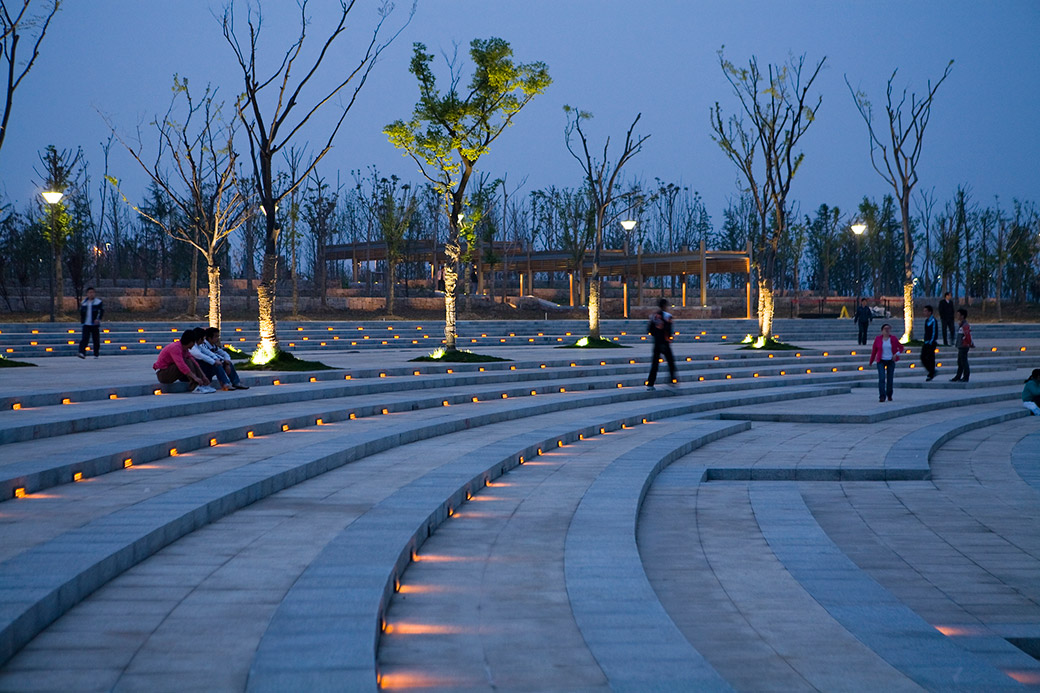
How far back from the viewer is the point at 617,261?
48594 mm

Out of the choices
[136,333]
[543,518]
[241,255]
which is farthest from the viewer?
[241,255]

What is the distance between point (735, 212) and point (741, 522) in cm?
7772

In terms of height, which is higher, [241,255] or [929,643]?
[241,255]

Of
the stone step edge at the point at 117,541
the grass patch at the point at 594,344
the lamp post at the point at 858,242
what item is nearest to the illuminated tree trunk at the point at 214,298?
the grass patch at the point at 594,344

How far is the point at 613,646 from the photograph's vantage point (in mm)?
3881

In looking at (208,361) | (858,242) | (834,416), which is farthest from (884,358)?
(858,242)

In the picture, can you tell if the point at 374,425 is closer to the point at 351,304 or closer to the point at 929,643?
the point at 929,643

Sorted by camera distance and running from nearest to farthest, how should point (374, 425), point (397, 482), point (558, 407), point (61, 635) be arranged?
1. point (61, 635)
2. point (397, 482)
3. point (374, 425)
4. point (558, 407)

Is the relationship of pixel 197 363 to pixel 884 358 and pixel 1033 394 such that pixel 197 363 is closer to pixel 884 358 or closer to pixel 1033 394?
pixel 884 358

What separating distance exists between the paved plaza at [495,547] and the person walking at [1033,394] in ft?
5.38

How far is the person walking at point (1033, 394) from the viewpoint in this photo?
14781 mm

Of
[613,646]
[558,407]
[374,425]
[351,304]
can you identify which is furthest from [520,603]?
[351,304]

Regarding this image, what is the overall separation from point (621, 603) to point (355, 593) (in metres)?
1.28

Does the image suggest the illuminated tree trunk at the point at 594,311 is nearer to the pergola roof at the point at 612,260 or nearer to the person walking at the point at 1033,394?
the person walking at the point at 1033,394
